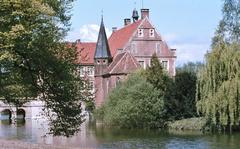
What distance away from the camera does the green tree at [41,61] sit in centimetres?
1375

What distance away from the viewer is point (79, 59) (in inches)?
685

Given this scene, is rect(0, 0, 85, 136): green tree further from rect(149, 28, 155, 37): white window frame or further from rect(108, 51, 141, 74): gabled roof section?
rect(149, 28, 155, 37): white window frame

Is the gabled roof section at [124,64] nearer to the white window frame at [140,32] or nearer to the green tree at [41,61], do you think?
the white window frame at [140,32]

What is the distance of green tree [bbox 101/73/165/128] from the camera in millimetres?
43875

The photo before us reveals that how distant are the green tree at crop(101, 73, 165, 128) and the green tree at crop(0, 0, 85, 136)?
27.1 meters

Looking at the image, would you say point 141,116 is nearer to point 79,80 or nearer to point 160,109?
point 160,109

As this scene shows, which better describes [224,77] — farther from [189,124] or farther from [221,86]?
[189,124]

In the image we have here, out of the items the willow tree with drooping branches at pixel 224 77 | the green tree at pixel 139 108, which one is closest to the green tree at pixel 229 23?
the willow tree with drooping branches at pixel 224 77

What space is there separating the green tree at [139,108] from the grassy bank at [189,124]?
1.46 m

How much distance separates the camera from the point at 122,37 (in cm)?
6981

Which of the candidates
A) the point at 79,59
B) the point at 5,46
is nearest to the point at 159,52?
the point at 79,59

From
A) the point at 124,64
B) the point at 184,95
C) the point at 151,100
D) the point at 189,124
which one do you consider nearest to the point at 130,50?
the point at 124,64

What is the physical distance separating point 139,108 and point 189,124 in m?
4.17

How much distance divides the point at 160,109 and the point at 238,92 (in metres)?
11.6
